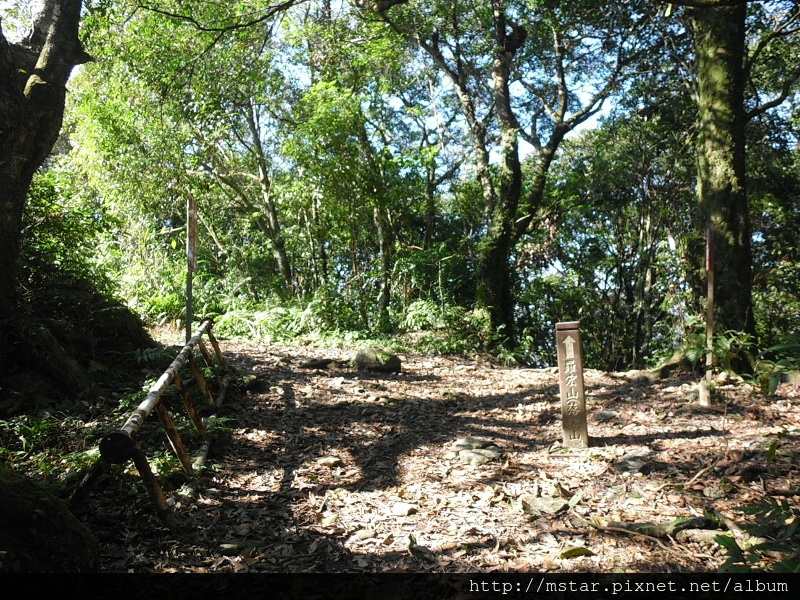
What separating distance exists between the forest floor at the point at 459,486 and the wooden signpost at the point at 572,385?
0.17 meters

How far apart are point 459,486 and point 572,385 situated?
1.47 meters

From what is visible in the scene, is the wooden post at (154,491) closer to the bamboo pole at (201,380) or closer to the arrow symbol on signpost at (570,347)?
the bamboo pole at (201,380)

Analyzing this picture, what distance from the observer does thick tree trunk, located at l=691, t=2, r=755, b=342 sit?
22.9 ft

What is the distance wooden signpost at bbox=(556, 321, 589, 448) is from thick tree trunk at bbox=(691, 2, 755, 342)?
2.63 meters

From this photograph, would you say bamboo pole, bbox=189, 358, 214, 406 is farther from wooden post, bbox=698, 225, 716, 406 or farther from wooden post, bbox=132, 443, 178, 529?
wooden post, bbox=698, 225, 716, 406

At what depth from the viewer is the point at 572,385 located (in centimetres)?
551

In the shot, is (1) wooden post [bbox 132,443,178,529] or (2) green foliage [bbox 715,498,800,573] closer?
(2) green foliage [bbox 715,498,800,573]

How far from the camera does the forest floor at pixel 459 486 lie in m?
3.69

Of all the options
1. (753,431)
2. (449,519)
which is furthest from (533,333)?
(449,519)

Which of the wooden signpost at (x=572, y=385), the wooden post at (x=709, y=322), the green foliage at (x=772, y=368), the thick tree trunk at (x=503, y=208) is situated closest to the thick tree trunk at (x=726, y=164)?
the green foliage at (x=772, y=368)

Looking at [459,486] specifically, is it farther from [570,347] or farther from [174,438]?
[174,438]

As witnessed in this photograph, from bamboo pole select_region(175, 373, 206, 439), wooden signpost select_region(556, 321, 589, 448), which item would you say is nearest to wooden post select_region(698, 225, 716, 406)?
wooden signpost select_region(556, 321, 589, 448)

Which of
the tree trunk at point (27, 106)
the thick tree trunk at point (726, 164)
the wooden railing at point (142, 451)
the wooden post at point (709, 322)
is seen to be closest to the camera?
the wooden railing at point (142, 451)

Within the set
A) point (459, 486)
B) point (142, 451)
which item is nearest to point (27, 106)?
point (142, 451)
